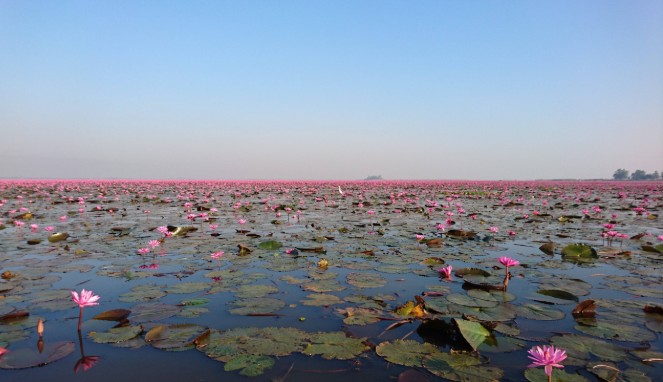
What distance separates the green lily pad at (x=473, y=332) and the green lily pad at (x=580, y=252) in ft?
11.2

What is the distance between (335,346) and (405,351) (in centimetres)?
43

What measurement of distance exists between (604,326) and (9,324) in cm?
426

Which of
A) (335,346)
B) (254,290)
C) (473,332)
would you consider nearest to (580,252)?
(473,332)

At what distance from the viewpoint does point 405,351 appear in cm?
207

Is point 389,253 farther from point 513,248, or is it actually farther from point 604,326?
point 604,326

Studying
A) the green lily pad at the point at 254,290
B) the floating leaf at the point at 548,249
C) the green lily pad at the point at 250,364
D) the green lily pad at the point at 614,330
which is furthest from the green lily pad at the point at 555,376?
the floating leaf at the point at 548,249

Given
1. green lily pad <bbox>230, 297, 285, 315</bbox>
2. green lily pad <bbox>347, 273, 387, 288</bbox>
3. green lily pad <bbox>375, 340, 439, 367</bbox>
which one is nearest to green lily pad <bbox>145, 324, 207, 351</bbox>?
green lily pad <bbox>230, 297, 285, 315</bbox>

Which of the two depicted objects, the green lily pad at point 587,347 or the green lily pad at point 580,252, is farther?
the green lily pad at point 580,252

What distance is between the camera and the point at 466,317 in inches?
102

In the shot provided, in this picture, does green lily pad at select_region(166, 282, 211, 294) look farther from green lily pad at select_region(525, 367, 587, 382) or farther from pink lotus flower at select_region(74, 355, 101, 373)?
green lily pad at select_region(525, 367, 587, 382)

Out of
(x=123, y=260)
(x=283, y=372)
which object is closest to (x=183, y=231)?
(x=123, y=260)

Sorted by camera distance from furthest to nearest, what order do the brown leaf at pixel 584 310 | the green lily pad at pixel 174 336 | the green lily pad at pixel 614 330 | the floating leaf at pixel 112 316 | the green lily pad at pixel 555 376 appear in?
the brown leaf at pixel 584 310
the floating leaf at pixel 112 316
the green lily pad at pixel 614 330
the green lily pad at pixel 174 336
the green lily pad at pixel 555 376

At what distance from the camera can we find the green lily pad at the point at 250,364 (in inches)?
71.7

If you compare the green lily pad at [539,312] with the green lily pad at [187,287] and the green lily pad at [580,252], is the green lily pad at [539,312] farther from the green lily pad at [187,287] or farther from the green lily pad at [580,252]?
the green lily pad at [187,287]
